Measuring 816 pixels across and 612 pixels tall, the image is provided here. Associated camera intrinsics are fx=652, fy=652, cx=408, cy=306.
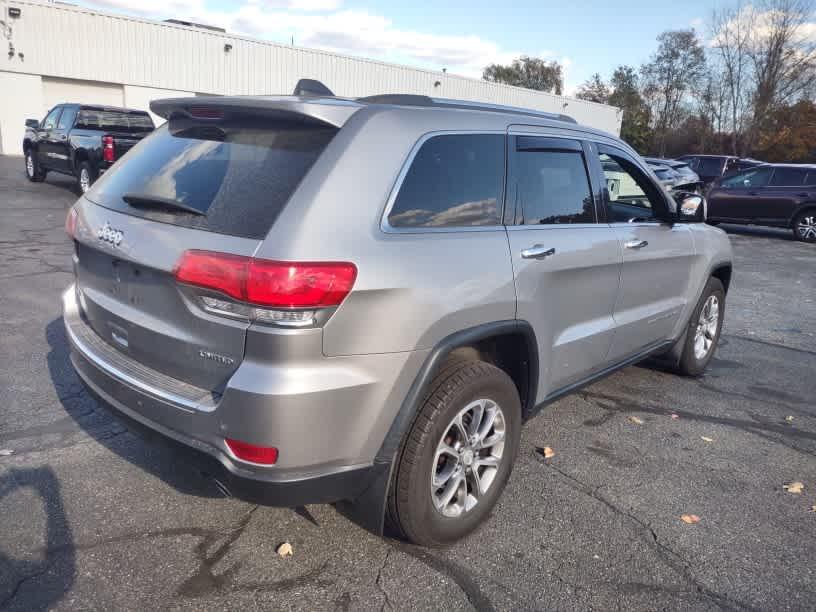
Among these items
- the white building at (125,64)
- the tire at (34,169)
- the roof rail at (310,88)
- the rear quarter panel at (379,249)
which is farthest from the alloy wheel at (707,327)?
the white building at (125,64)

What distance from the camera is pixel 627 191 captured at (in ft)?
15.4

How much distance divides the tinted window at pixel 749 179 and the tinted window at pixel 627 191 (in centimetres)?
1332

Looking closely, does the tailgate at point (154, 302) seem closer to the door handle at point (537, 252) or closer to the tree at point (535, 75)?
the door handle at point (537, 252)

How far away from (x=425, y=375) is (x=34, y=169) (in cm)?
1658

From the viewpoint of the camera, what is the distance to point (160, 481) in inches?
128

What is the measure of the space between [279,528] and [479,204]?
171 cm

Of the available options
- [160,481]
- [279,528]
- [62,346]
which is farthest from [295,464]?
[62,346]

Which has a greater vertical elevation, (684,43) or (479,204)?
(684,43)

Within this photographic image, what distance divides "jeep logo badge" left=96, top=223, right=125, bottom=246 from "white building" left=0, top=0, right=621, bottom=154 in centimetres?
2632

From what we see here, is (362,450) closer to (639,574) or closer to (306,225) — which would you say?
(306,225)

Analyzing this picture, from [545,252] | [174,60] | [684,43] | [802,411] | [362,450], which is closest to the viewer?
[362,450]

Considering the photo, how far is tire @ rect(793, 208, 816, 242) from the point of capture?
50.6 feet

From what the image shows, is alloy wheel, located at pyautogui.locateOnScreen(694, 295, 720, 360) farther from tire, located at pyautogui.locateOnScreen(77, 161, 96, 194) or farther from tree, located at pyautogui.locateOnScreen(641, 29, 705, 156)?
tree, located at pyautogui.locateOnScreen(641, 29, 705, 156)

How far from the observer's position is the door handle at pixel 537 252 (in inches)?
118
